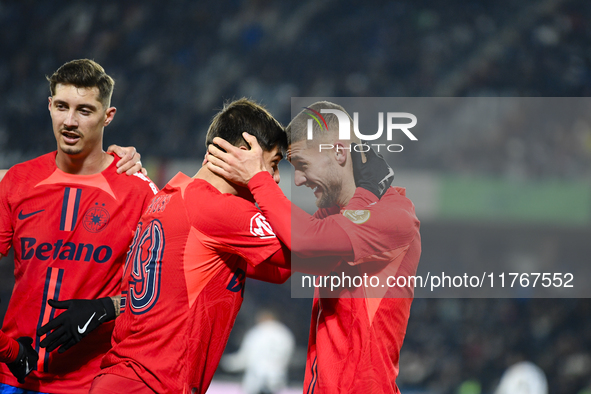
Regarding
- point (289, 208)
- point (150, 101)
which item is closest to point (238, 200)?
point (289, 208)

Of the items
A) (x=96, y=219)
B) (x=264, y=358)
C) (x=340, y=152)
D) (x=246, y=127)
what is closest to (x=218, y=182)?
(x=246, y=127)

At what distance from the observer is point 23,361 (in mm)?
2482

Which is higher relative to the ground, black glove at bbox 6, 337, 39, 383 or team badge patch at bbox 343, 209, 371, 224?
team badge patch at bbox 343, 209, 371, 224

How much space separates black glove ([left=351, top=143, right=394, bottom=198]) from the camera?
90.1 inches

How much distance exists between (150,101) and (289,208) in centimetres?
868

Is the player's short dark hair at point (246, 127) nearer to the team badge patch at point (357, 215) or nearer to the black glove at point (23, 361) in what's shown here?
the team badge patch at point (357, 215)

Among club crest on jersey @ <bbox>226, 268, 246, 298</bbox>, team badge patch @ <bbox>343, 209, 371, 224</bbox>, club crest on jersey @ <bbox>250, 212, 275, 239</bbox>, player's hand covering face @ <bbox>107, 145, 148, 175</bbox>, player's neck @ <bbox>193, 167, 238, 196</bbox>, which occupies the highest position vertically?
player's hand covering face @ <bbox>107, 145, 148, 175</bbox>

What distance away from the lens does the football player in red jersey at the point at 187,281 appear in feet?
6.57

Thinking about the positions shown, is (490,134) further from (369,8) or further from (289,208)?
(289,208)

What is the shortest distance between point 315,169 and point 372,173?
0.24 metres

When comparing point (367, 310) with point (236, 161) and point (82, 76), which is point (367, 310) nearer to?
point (236, 161)

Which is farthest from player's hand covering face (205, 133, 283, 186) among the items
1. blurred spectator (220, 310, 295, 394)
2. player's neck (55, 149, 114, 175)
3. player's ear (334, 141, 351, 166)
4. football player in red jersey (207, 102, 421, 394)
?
blurred spectator (220, 310, 295, 394)

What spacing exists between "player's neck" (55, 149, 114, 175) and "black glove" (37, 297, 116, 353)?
69 cm

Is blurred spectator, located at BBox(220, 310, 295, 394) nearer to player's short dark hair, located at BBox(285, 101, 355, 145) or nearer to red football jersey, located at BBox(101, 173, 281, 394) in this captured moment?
red football jersey, located at BBox(101, 173, 281, 394)
